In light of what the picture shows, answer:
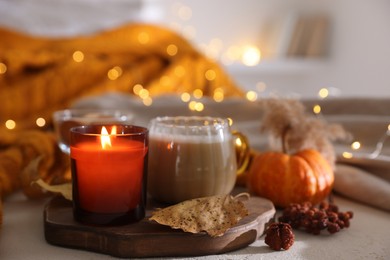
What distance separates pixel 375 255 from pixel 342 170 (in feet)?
1.00

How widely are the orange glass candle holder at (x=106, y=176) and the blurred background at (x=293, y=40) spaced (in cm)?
195

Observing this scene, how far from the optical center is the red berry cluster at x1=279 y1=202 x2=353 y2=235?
70cm

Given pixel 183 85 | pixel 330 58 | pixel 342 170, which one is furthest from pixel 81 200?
pixel 330 58

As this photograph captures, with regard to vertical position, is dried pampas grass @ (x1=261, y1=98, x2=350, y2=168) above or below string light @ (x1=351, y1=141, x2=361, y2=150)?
above

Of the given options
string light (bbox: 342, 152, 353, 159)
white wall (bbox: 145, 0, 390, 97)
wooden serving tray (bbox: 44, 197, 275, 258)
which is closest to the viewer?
wooden serving tray (bbox: 44, 197, 275, 258)

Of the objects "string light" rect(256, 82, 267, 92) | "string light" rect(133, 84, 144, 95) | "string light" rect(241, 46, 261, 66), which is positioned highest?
"string light" rect(241, 46, 261, 66)

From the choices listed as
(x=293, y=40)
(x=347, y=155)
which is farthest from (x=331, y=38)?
(x=347, y=155)

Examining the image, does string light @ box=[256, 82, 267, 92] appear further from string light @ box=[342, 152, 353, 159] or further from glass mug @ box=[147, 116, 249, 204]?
glass mug @ box=[147, 116, 249, 204]

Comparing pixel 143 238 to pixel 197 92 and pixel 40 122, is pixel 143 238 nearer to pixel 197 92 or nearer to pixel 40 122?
pixel 40 122

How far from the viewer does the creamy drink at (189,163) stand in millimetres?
732

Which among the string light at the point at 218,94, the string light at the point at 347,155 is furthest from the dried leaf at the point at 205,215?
the string light at the point at 218,94

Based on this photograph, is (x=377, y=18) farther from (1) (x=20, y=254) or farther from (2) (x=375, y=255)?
(1) (x=20, y=254)

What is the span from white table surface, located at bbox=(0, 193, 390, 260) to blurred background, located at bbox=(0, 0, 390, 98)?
190 cm

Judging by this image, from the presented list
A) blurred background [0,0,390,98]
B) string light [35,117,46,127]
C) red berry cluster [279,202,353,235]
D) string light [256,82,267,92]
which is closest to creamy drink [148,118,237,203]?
red berry cluster [279,202,353,235]
